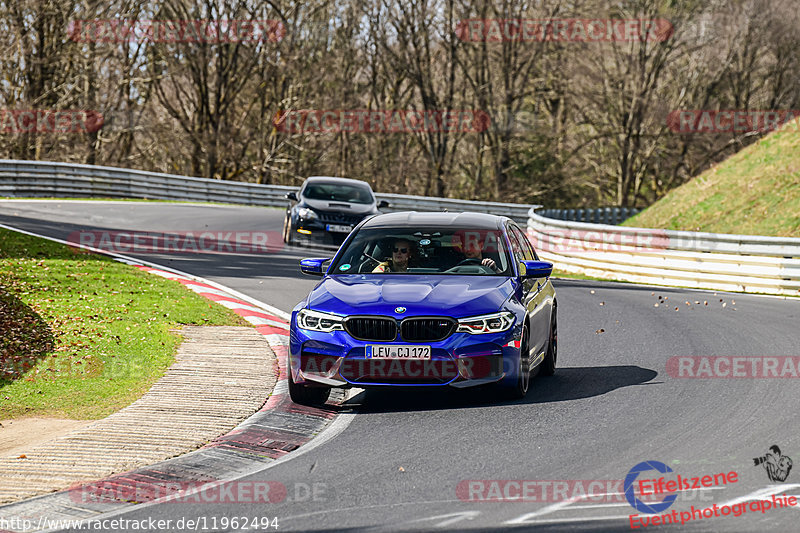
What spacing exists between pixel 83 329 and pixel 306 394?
4212mm

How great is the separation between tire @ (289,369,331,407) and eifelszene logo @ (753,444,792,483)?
3.54 metres

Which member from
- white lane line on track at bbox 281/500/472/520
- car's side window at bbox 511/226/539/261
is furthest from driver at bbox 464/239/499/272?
white lane line on track at bbox 281/500/472/520

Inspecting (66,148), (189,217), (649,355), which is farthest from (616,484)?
(66,148)

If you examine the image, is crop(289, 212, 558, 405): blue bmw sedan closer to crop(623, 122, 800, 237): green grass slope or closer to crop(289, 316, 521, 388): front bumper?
crop(289, 316, 521, 388): front bumper

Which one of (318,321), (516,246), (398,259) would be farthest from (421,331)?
(516,246)

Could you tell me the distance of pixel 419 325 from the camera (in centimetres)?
856

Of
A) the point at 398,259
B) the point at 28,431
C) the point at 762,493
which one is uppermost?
the point at 398,259

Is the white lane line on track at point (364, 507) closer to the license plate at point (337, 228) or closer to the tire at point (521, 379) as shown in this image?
the tire at point (521, 379)

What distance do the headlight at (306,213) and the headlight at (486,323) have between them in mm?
15951

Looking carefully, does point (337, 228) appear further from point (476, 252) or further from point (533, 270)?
point (533, 270)

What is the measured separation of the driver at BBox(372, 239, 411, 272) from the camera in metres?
9.77

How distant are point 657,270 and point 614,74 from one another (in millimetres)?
32348

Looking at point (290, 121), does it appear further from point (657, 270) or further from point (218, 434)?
point (218, 434)

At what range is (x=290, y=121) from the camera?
163 feet
